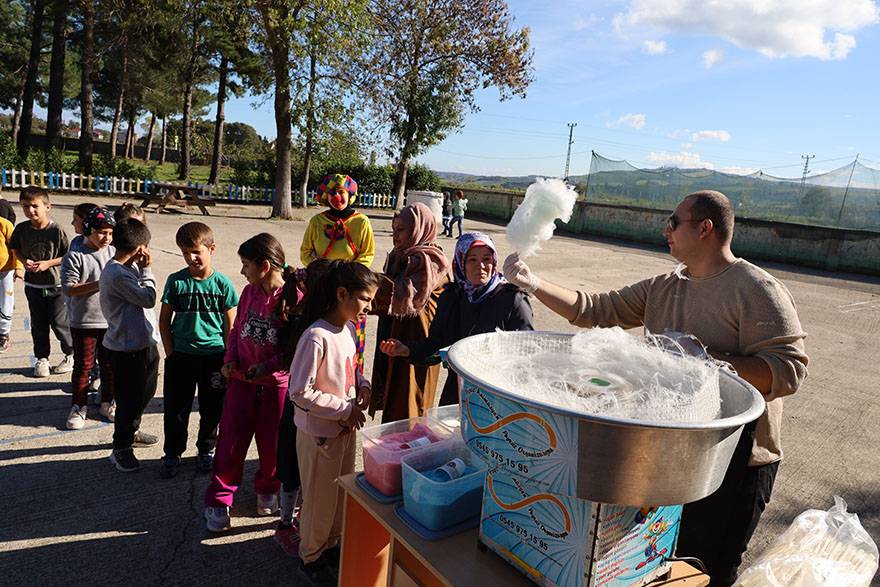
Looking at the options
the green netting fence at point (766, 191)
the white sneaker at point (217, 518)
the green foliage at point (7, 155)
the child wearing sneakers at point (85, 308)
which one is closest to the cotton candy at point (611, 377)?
the white sneaker at point (217, 518)

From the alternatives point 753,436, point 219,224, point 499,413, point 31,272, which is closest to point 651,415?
point 499,413

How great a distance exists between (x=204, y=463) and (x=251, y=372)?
3.56 ft

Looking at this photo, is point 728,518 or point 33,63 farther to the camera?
point 33,63

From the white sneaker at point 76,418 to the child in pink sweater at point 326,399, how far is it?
2341 mm

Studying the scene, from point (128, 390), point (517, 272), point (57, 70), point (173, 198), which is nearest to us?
point (517, 272)

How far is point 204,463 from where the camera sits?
357cm

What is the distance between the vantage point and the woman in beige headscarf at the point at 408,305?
3561 millimetres

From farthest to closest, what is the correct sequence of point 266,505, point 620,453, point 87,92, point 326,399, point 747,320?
point 87,92, point 266,505, point 326,399, point 747,320, point 620,453

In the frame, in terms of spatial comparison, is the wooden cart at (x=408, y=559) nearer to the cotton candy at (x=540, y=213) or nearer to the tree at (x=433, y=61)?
the cotton candy at (x=540, y=213)

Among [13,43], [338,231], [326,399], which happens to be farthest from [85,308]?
[13,43]

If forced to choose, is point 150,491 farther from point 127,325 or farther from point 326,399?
point 326,399

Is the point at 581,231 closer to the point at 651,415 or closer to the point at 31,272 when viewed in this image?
the point at 31,272

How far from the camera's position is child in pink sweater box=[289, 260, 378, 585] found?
7.96 feet

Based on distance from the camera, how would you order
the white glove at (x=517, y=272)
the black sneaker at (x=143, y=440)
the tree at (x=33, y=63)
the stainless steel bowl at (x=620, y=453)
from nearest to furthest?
the stainless steel bowl at (x=620, y=453)
the white glove at (x=517, y=272)
the black sneaker at (x=143, y=440)
the tree at (x=33, y=63)
